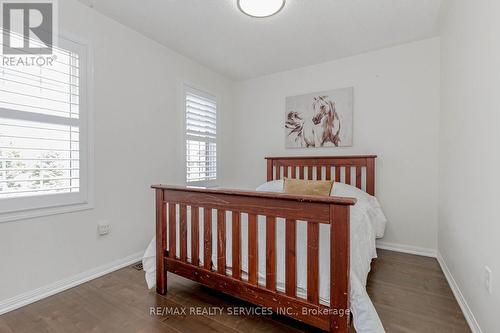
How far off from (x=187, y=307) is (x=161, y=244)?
1.59ft

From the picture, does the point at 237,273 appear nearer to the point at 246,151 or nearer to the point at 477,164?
the point at 477,164

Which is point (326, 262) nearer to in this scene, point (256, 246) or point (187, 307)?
point (256, 246)

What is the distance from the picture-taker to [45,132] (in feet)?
6.20

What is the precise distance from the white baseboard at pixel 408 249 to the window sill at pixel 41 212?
303 centimetres

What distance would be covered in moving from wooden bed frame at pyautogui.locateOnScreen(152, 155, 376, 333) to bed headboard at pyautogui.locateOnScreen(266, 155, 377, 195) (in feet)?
5.94

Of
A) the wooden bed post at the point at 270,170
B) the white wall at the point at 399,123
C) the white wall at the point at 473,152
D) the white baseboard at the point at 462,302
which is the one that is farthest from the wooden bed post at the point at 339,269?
the wooden bed post at the point at 270,170

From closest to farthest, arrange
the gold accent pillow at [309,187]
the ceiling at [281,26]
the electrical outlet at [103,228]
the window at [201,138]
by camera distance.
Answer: the ceiling at [281,26], the electrical outlet at [103,228], the gold accent pillow at [309,187], the window at [201,138]

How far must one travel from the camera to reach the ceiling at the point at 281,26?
2092 millimetres

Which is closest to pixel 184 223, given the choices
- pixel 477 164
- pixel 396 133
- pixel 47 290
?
pixel 47 290

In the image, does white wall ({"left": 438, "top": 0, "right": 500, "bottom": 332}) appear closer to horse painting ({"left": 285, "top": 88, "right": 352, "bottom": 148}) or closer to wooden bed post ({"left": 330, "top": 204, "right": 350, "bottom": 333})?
wooden bed post ({"left": 330, "top": 204, "right": 350, "bottom": 333})

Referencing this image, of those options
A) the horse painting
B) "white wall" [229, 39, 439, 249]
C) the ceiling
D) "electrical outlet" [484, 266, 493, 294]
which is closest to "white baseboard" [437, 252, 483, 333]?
"electrical outlet" [484, 266, 493, 294]

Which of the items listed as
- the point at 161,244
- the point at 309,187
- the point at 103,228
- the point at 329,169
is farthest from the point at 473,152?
the point at 103,228

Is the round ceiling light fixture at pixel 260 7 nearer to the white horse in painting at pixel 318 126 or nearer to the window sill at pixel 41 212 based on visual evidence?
the white horse in painting at pixel 318 126

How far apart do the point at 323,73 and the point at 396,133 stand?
116 cm
